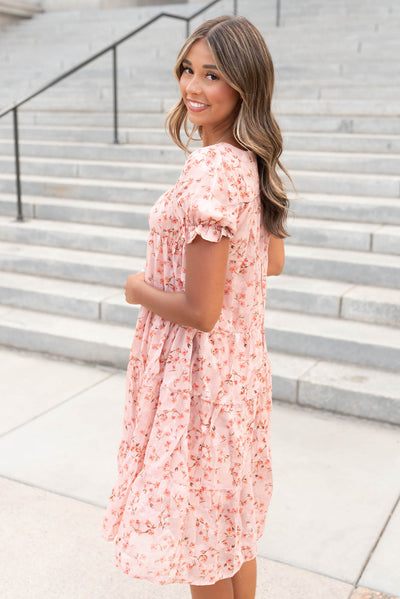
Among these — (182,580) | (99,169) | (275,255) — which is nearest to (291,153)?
(99,169)

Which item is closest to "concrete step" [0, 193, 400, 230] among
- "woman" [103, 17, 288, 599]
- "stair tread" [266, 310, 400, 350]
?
"stair tread" [266, 310, 400, 350]

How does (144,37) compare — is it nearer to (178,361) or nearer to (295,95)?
(295,95)

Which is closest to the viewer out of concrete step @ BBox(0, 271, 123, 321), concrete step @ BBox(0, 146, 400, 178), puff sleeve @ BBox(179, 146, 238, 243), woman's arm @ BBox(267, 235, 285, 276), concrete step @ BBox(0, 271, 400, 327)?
puff sleeve @ BBox(179, 146, 238, 243)

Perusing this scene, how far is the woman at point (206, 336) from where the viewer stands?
62.6 inches

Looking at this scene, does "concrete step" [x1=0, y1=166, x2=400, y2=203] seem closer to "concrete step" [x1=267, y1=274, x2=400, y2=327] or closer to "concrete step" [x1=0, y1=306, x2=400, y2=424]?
"concrete step" [x1=267, y1=274, x2=400, y2=327]

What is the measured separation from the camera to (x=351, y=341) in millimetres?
4074

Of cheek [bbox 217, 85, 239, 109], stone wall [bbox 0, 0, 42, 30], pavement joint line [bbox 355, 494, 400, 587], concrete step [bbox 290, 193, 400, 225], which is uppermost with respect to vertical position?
stone wall [bbox 0, 0, 42, 30]

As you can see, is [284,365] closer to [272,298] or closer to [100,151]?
[272,298]

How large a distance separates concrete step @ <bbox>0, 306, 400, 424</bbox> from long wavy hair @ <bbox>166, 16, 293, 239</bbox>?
225 cm

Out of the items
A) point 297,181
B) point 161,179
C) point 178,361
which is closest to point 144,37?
point 161,179

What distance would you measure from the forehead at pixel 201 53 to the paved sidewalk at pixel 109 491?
1.79 m

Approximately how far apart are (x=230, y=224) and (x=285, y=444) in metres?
2.16

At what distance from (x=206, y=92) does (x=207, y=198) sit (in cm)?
26

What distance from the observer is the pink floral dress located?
1.73m
